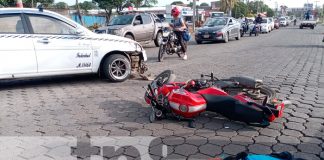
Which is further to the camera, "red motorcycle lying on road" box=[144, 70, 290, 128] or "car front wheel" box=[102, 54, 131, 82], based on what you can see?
"car front wheel" box=[102, 54, 131, 82]

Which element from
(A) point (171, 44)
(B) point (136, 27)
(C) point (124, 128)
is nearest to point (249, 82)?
(C) point (124, 128)

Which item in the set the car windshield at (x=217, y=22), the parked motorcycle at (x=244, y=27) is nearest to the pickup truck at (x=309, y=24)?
the parked motorcycle at (x=244, y=27)

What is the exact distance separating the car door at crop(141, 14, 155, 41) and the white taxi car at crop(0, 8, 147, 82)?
8.70 m

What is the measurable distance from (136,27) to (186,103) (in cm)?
1133

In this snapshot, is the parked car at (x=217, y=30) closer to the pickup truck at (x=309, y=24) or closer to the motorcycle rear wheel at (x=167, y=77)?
the motorcycle rear wheel at (x=167, y=77)

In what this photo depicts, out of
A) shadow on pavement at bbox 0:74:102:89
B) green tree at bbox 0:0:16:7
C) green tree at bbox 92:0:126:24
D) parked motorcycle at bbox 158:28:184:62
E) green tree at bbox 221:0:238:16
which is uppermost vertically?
green tree at bbox 221:0:238:16

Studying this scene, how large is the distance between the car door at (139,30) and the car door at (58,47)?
8.47 metres

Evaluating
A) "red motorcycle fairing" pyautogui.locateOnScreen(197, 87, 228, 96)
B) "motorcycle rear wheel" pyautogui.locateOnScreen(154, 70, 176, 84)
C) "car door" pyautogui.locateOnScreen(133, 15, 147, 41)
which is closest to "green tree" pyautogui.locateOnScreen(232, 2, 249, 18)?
"car door" pyautogui.locateOnScreen(133, 15, 147, 41)

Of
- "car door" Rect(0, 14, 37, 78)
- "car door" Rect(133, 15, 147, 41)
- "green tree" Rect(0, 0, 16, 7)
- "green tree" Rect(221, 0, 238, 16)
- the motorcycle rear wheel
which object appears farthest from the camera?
"green tree" Rect(221, 0, 238, 16)

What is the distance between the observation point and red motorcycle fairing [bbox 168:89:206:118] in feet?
13.1

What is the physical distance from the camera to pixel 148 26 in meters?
15.6

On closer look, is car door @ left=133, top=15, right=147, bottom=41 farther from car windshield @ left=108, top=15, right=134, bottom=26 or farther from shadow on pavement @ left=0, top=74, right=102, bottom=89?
shadow on pavement @ left=0, top=74, right=102, bottom=89

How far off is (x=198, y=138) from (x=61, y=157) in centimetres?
158

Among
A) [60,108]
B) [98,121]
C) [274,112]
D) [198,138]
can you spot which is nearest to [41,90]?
[60,108]
